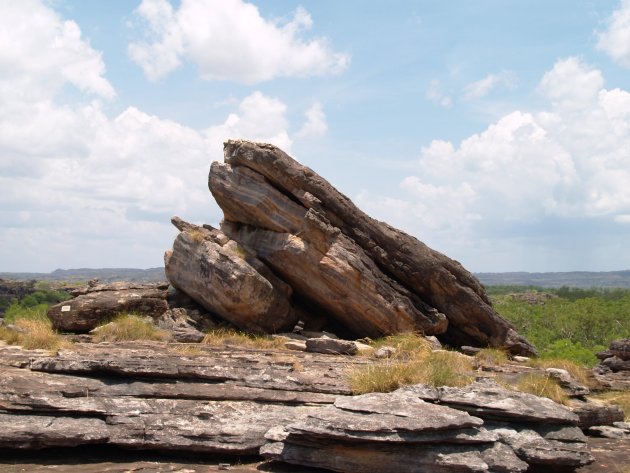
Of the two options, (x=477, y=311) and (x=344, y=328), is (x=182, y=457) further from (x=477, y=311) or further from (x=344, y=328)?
(x=477, y=311)

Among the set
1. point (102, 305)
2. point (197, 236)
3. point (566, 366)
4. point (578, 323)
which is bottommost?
point (578, 323)

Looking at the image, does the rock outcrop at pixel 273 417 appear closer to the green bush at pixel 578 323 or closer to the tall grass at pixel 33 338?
the tall grass at pixel 33 338

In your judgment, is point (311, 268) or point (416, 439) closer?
point (416, 439)

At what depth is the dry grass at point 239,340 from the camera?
65.6ft

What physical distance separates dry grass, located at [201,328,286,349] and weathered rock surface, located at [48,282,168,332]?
2.48m

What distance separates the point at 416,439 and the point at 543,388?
5752 mm

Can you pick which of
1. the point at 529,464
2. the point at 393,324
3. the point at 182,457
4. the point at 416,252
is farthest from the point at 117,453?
the point at 416,252

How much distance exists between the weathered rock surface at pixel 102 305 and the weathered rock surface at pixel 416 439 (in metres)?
11.5

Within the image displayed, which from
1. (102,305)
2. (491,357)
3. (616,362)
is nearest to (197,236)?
(102,305)

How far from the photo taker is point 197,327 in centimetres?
2239

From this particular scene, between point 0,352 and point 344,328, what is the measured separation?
12.5m

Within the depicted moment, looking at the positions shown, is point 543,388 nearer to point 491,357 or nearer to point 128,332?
point 491,357

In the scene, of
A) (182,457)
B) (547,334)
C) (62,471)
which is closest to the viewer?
(62,471)

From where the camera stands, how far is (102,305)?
69.7 feet
